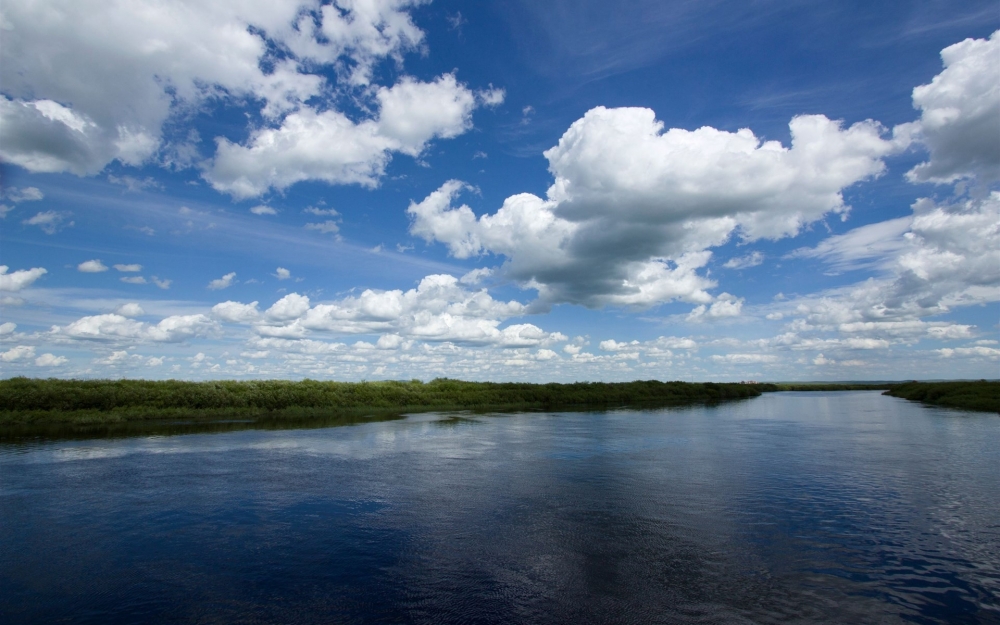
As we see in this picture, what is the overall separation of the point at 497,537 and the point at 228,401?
37.4 m

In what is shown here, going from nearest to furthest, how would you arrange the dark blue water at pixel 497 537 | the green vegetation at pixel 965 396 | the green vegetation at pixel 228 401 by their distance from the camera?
the dark blue water at pixel 497 537 < the green vegetation at pixel 228 401 < the green vegetation at pixel 965 396

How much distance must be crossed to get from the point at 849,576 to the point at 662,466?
455 inches

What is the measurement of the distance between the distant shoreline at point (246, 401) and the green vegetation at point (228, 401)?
0.05 m

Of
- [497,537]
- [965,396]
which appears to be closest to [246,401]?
[497,537]

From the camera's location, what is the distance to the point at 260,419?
41.2 metres

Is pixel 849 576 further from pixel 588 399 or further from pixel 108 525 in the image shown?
pixel 588 399

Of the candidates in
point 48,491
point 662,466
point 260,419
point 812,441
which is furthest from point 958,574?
point 260,419

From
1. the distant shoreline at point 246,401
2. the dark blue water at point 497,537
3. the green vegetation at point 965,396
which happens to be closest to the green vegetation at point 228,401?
the distant shoreline at point 246,401

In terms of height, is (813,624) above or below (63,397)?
below

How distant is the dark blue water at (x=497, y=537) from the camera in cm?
878

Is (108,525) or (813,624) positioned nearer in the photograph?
(813,624)

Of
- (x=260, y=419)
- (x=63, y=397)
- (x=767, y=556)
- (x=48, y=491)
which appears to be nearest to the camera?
(x=767, y=556)

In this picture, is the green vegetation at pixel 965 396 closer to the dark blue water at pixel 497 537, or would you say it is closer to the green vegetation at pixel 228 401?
the dark blue water at pixel 497 537

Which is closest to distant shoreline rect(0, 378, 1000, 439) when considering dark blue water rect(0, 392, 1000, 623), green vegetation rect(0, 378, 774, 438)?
green vegetation rect(0, 378, 774, 438)
